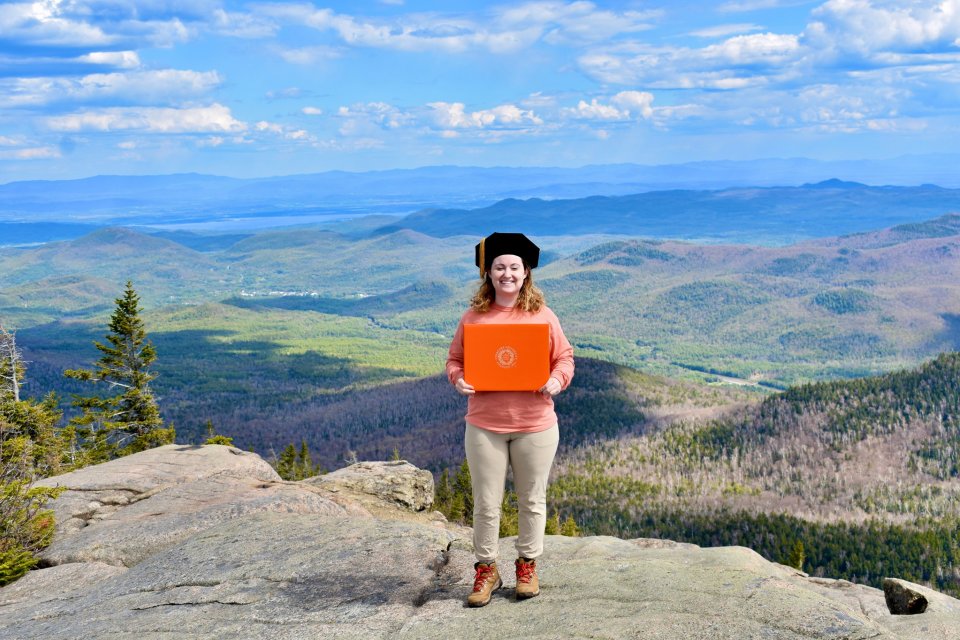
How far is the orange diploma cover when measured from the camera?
1520cm

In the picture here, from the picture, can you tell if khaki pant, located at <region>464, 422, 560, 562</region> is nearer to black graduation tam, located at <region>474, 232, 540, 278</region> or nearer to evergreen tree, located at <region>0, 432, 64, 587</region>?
black graduation tam, located at <region>474, 232, 540, 278</region>

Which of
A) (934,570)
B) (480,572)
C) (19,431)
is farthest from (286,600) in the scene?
(934,570)

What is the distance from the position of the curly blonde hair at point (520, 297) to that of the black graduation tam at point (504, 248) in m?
0.23

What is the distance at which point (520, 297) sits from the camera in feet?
51.8

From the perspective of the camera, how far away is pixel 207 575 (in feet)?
61.1

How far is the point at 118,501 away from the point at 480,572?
18.6 m

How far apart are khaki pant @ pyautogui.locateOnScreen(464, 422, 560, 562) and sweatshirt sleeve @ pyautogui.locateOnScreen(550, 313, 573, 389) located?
1090 millimetres

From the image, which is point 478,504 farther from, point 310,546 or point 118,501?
point 118,501

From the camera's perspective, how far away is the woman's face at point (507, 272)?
50.3 feet

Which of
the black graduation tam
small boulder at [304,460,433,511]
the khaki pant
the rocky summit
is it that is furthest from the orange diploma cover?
small boulder at [304,460,433,511]

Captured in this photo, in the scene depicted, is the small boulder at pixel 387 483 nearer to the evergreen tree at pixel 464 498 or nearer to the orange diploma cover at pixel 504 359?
the orange diploma cover at pixel 504 359

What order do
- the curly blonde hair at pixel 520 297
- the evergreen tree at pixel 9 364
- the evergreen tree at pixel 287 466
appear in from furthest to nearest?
the evergreen tree at pixel 287 466, the evergreen tree at pixel 9 364, the curly blonde hair at pixel 520 297

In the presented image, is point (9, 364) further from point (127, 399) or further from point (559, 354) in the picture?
point (559, 354)

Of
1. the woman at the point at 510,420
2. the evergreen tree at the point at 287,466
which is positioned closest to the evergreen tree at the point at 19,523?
the woman at the point at 510,420
